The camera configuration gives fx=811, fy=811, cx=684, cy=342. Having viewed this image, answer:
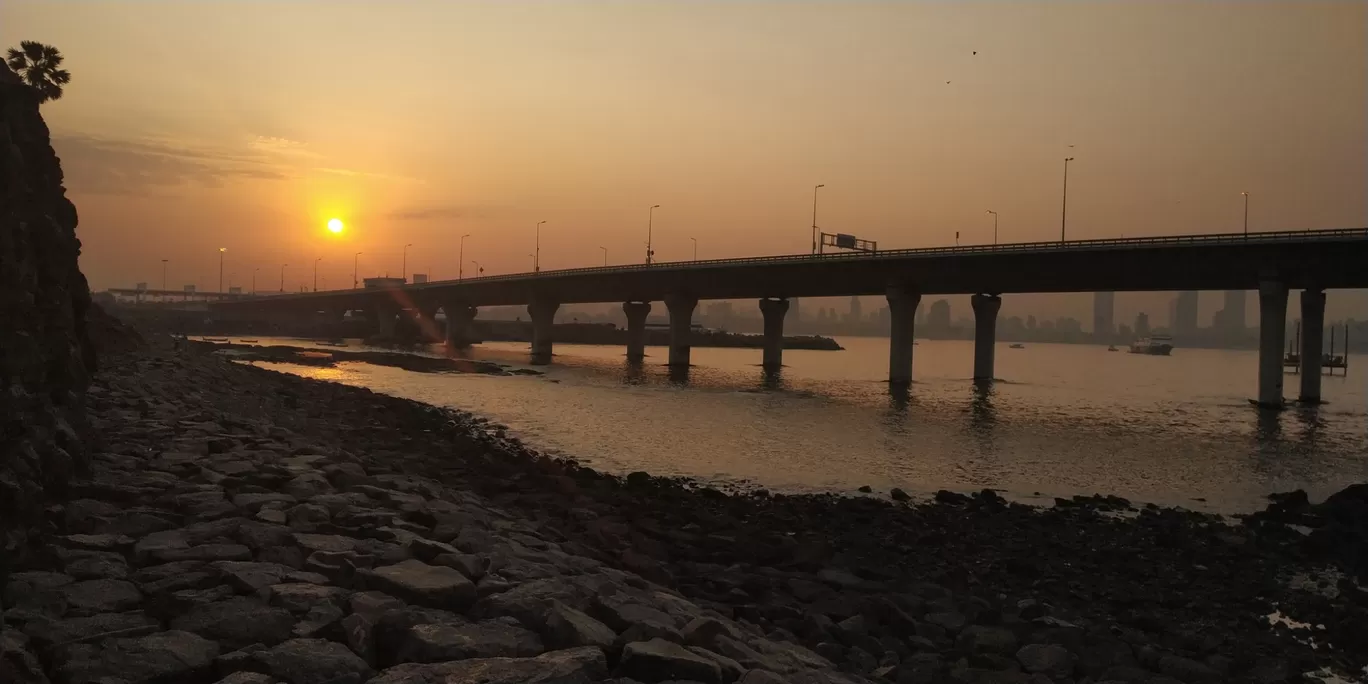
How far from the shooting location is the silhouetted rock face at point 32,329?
7.73 m

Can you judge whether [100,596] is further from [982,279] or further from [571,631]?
[982,279]

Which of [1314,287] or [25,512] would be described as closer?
[25,512]

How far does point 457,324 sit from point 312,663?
132 metres

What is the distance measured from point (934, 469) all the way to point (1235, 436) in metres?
23.3

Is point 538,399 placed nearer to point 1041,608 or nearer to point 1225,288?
point 1041,608

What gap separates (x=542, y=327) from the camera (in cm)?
10856

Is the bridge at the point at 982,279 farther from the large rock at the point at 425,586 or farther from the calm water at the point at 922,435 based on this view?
the large rock at the point at 425,586

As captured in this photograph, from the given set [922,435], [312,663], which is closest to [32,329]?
[312,663]

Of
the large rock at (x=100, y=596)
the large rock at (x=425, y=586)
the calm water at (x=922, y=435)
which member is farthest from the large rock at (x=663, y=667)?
the calm water at (x=922, y=435)

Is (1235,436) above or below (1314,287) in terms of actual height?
below

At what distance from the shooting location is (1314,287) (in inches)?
2386

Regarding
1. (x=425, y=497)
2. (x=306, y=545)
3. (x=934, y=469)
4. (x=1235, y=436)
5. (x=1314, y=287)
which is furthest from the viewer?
(x=1314, y=287)

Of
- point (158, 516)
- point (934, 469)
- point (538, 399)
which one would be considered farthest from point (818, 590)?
point (538, 399)

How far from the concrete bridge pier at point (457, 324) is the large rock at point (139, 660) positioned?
427 feet
